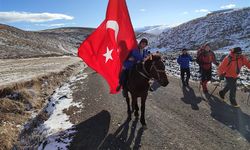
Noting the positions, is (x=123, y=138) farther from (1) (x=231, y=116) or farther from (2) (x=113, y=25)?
(2) (x=113, y=25)

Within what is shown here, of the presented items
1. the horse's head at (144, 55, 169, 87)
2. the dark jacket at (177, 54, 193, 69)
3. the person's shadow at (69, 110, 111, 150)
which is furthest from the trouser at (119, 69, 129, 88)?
the dark jacket at (177, 54, 193, 69)

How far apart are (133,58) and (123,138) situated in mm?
2683

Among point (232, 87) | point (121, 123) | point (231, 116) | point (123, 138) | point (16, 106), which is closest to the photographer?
point (123, 138)

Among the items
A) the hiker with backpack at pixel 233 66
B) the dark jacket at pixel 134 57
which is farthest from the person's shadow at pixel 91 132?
the hiker with backpack at pixel 233 66

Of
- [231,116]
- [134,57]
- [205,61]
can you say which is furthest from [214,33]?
[134,57]

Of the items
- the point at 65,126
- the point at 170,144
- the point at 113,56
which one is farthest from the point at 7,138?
the point at 170,144

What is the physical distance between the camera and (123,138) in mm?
8188

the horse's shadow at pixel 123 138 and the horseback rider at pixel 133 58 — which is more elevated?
the horseback rider at pixel 133 58

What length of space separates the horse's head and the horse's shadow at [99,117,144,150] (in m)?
1.63

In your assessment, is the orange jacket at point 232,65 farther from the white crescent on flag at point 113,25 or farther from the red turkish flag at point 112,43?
the white crescent on flag at point 113,25

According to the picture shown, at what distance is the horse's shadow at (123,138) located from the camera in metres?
7.70

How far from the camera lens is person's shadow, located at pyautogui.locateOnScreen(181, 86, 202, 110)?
1149 cm

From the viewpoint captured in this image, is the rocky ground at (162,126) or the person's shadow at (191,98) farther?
Answer: the person's shadow at (191,98)

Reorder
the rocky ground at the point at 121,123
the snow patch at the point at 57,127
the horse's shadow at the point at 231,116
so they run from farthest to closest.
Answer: the horse's shadow at the point at 231,116 → the snow patch at the point at 57,127 → the rocky ground at the point at 121,123
